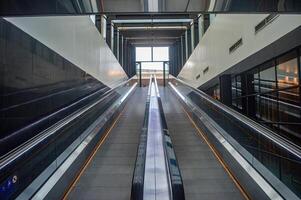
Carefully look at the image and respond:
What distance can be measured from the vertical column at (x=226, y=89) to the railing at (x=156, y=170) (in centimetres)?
588

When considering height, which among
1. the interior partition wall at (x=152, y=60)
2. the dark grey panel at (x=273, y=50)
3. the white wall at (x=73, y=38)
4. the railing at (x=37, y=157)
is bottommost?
the railing at (x=37, y=157)

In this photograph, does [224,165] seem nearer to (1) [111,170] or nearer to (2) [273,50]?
(1) [111,170]

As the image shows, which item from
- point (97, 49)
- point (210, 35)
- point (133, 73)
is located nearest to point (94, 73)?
point (97, 49)

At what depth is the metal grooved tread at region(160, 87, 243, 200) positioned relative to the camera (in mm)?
3934

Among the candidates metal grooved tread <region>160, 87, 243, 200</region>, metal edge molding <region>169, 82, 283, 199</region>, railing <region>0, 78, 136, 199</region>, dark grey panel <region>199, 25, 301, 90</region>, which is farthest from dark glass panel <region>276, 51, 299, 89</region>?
railing <region>0, 78, 136, 199</region>

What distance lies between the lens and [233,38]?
938 cm

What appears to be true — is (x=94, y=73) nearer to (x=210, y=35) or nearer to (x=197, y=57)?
(x=210, y=35)

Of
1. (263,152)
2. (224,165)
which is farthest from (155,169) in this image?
(263,152)

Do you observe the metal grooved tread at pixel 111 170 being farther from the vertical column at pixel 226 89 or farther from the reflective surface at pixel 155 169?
the vertical column at pixel 226 89

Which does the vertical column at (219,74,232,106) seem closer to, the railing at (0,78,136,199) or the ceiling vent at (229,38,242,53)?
the ceiling vent at (229,38,242,53)

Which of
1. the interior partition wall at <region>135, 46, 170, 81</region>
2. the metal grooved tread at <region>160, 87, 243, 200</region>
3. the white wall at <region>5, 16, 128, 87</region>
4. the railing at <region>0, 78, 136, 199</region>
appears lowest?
the metal grooved tread at <region>160, 87, 243, 200</region>

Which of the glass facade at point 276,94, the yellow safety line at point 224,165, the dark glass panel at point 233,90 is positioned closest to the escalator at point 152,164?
the yellow safety line at point 224,165

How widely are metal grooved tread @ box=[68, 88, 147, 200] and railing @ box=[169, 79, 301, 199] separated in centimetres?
175

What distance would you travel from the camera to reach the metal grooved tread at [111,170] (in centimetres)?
390
